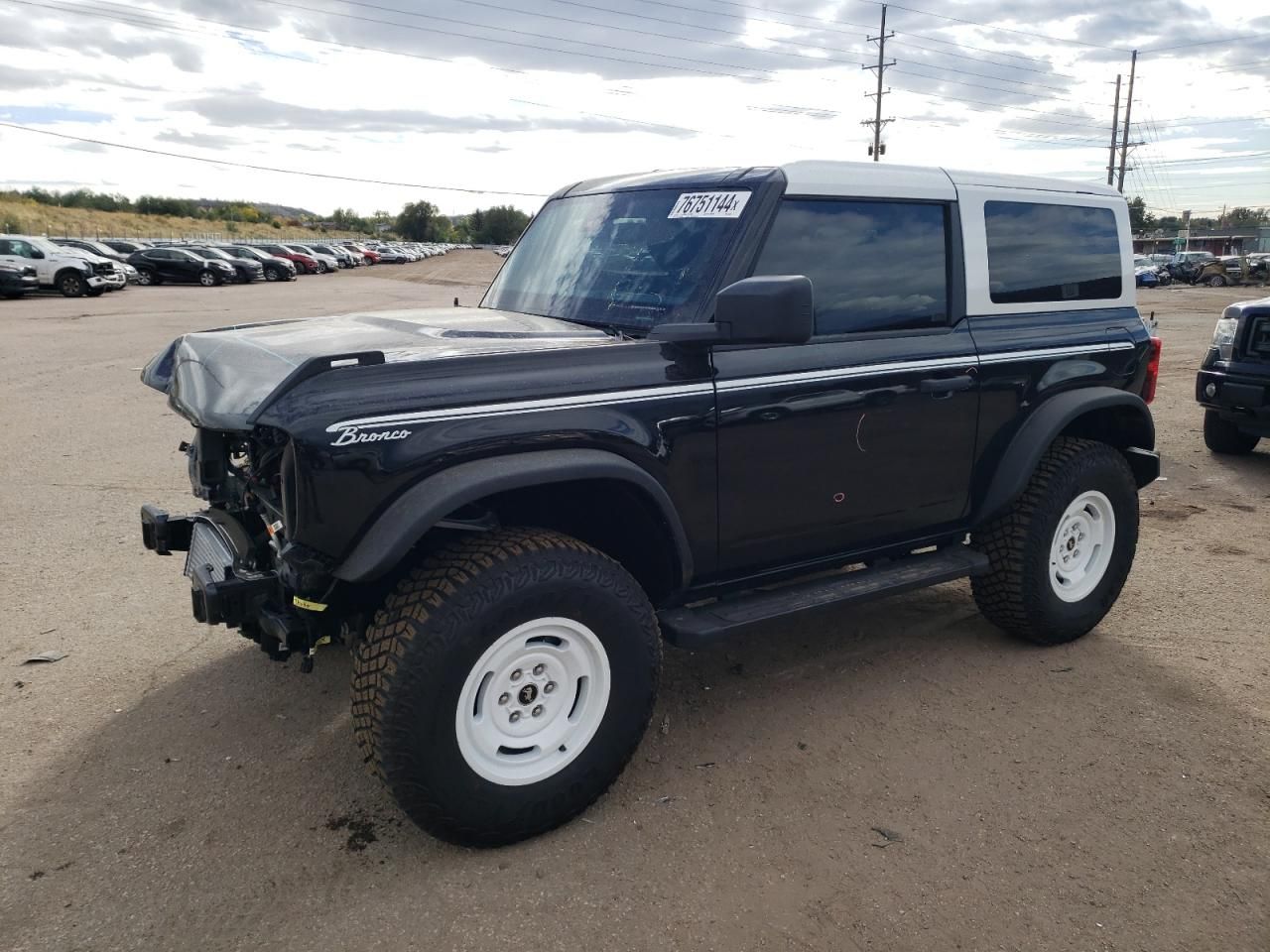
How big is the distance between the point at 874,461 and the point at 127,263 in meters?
38.3

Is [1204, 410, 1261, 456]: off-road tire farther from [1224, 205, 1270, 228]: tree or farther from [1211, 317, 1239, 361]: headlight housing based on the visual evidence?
[1224, 205, 1270, 228]: tree

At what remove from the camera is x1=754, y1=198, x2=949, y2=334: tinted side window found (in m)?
3.59

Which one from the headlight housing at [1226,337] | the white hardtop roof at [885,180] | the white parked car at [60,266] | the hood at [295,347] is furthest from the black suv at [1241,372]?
the white parked car at [60,266]

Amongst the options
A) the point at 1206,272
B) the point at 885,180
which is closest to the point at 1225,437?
the point at 885,180

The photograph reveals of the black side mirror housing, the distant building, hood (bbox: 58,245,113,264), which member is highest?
the distant building

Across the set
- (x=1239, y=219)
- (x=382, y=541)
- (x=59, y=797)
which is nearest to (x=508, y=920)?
(x=382, y=541)

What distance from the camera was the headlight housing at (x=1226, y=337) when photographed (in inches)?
314

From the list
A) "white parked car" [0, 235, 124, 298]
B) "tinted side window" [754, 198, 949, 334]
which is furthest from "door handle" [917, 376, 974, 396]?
"white parked car" [0, 235, 124, 298]

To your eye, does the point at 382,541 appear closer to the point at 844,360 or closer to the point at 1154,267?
the point at 844,360

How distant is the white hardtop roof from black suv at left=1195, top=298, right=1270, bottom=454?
4.39 metres

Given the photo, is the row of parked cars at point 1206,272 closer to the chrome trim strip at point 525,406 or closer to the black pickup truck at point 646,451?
the black pickup truck at point 646,451

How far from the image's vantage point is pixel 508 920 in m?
2.67

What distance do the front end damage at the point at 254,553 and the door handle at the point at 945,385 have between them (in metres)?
2.35

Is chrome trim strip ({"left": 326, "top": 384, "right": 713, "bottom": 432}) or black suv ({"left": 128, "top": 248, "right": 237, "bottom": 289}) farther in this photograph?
black suv ({"left": 128, "top": 248, "right": 237, "bottom": 289})
